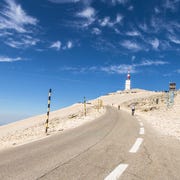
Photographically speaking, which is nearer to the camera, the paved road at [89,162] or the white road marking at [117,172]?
the white road marking at [117,172]

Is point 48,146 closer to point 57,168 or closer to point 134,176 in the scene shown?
point 57,168

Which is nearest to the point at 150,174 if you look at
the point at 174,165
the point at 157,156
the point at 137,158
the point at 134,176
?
the point at 134,176

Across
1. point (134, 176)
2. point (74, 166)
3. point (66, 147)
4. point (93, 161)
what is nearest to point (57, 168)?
point (74, 166)

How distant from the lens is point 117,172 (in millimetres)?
5570

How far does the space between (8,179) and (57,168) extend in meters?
1.14

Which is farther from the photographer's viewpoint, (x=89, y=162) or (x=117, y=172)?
(x=89, y=162)

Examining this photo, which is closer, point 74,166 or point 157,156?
point 74,166

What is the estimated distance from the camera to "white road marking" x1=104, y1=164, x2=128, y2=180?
5191mm

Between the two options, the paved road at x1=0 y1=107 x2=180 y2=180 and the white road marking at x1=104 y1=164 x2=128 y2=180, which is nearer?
the white road marking at x1=104 y1=164 x2=128 y2=180

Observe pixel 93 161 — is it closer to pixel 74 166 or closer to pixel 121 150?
pixel 74 166

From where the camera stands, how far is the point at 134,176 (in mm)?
5285

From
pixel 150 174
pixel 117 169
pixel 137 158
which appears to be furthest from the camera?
pixel 137 158

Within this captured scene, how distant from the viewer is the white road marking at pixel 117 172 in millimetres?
5191

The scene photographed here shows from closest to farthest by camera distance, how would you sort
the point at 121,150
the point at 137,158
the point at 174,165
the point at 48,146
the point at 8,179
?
the point at 8,179, the point at 174,165, the point at 137,158, the point at 121,150, the point at 48,146
